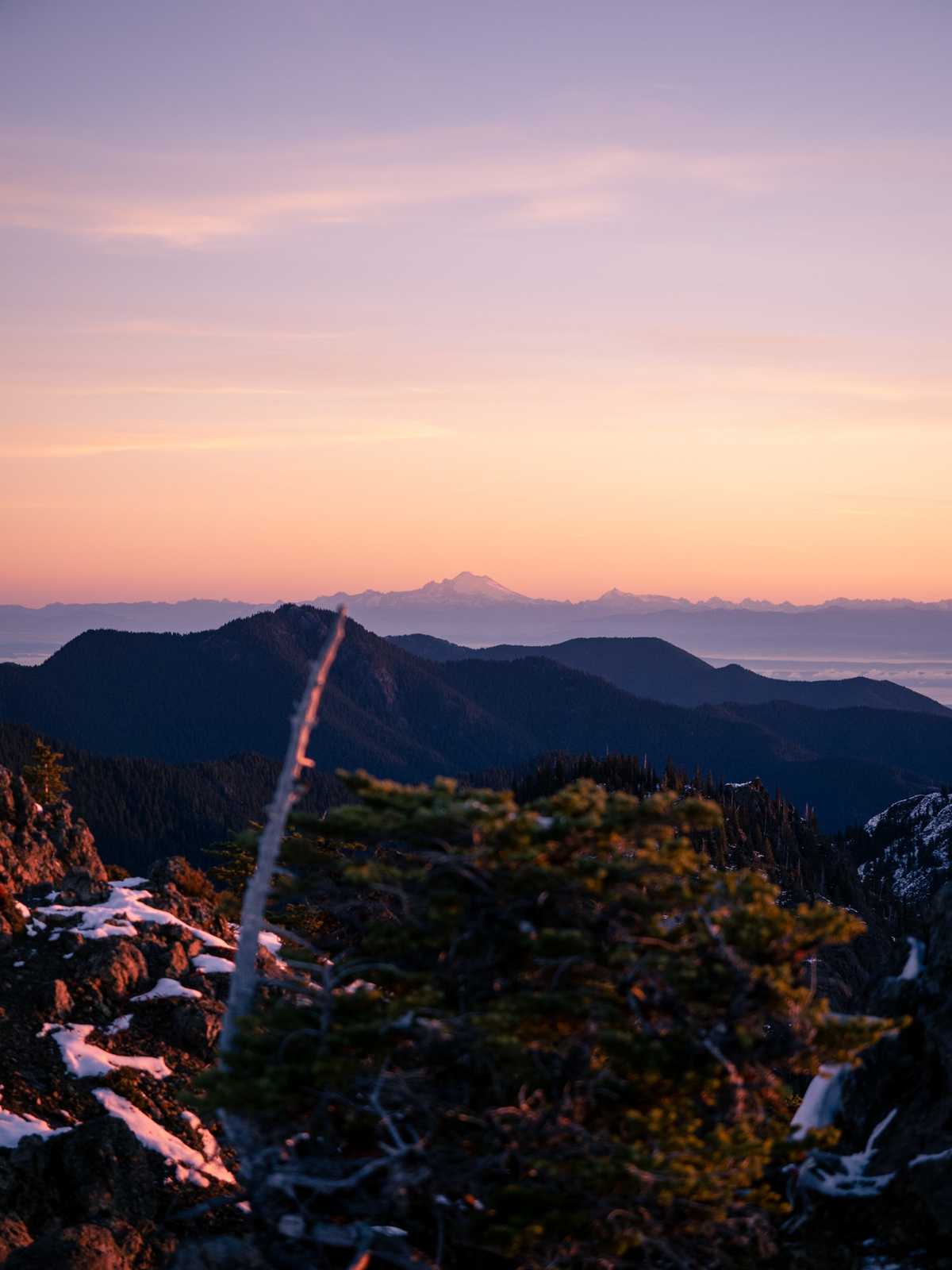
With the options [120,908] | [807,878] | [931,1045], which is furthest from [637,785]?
[931,1045]

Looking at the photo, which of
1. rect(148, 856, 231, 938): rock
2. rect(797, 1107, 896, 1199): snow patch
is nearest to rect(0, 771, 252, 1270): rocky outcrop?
rect(148, 856, 231, 938): rock

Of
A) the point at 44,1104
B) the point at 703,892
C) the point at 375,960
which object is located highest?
the point at 703,892

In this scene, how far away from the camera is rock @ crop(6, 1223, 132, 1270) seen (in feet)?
78.8

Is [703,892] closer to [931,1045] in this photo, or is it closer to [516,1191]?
[516,1191]

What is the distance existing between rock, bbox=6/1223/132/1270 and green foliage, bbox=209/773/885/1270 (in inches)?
290

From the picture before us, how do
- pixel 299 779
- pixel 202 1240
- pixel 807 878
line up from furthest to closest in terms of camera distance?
pixel 807 878 < pixel 299 779 < pixel 202 1240

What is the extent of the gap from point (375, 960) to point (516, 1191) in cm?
486

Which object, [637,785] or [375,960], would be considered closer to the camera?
[375,960]

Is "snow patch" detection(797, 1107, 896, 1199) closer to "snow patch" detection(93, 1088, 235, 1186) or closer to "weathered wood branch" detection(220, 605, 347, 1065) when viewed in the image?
"weathered wood branch" detection(220, 605, 347, 1065)

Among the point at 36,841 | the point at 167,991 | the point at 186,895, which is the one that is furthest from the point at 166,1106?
the point at 36,841

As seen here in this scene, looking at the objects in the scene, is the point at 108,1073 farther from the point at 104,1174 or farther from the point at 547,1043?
the point at 547,1043

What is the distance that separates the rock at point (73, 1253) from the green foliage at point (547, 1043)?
737cm

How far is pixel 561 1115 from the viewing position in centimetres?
1873

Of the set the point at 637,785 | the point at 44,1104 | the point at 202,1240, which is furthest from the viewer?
the point at 637,785
